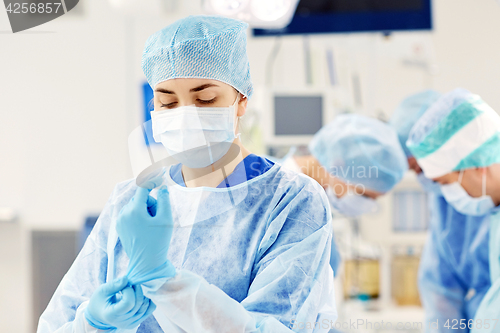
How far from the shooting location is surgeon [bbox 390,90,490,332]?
1574 millimetres

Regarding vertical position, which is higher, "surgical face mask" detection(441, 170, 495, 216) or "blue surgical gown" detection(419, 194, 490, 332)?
"surgical face mask" detection(441, 170, 495, 216)

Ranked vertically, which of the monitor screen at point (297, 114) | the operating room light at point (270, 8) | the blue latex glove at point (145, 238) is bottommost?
the monitor screen at point (297, 114)

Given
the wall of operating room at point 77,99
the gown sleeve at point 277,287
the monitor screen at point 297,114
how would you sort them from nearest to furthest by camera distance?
the gown sleeve at point 277,287
the wall of operating room at point 77,99
the monitor screen at point 297,114

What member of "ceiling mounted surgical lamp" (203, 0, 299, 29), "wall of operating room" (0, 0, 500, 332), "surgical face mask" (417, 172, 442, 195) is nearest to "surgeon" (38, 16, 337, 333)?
"wall of operating room" (0, 0, 500, 332)

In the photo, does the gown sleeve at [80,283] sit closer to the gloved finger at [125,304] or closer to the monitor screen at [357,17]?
the gloved finger at [125,304]

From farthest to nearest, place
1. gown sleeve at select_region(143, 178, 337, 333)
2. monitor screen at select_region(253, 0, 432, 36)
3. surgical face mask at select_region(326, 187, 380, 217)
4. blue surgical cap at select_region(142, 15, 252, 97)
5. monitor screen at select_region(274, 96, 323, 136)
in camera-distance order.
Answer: monitor screen at select_region(274, 96, 323, 136) → monitor screen at select_region(253, 0, 432, 36) → surgical face mask at select_region(326, 187, 380, 217) → blue surgical cap at select_region(142, 15, 252, 97) → gown sleeve at select_region(143, 178, 337, 333)

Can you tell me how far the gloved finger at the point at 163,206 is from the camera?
78cm

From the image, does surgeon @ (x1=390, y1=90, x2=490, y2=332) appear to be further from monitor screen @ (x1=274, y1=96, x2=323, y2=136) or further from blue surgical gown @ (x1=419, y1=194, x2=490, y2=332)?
monitor screen @ (x1=274, y1=96, x2=323, y2=136)

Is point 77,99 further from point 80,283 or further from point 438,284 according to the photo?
point 438,284

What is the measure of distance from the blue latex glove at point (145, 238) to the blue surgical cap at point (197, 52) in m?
0.26

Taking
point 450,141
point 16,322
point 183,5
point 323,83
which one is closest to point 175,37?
point 183,5

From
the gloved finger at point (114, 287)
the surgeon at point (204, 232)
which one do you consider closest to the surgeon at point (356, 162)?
the surgeon at point (204, 232)

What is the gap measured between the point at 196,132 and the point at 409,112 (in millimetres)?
1163

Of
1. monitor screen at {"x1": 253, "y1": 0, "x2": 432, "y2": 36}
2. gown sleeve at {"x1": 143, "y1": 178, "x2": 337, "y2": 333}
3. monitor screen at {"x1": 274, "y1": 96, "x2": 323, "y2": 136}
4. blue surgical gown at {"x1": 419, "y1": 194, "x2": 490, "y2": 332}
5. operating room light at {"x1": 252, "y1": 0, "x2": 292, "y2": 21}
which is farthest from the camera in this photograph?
monitor screen at {"x1": 274, "y1": 96, "x2": 323, "y2": 136}
